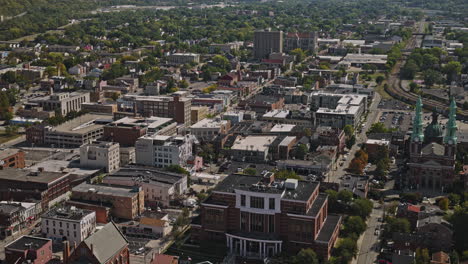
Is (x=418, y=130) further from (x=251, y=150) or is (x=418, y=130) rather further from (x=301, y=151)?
(x=251, y=150)

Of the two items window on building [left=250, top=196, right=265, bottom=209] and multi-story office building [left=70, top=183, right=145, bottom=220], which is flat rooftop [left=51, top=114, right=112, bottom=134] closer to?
multi-story office building [left=70, top=183, right=145, bottom=220]

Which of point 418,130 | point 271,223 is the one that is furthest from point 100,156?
point 418,130

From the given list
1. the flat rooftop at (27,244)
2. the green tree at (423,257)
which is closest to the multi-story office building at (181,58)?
the flat rooftop at (27,244)

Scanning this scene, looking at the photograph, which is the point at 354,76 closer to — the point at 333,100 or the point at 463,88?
the point at 463,88

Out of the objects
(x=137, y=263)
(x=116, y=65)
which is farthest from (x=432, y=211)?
(x=116, y=65)

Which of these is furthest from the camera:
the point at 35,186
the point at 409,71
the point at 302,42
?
A: the point at 302,42

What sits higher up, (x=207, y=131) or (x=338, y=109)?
(x=338, y=109)

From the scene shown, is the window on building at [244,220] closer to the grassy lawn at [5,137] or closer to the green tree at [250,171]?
the green tree at [250,171]
